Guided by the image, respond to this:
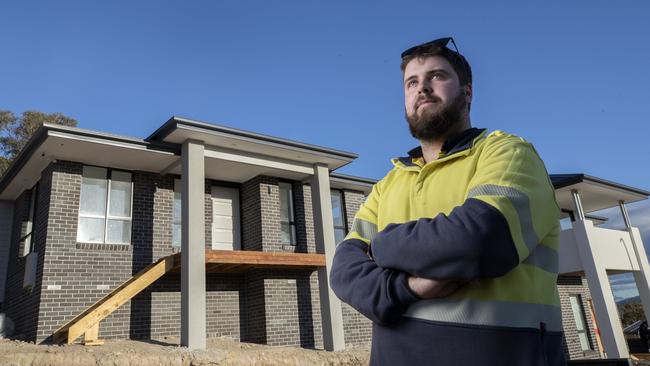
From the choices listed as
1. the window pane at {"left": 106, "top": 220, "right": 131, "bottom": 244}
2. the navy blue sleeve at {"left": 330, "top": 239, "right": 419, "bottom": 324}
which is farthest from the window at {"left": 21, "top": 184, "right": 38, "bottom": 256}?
the navy blue sleeve at {"left": 330, "top": 239, "right": 419, "bottom": 324}

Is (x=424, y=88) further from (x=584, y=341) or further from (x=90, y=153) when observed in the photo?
(x=584, y=341)

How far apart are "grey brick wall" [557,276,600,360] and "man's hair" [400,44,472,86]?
1739 centimetres

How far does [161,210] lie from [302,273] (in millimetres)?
4154

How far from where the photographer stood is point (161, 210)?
1204cm

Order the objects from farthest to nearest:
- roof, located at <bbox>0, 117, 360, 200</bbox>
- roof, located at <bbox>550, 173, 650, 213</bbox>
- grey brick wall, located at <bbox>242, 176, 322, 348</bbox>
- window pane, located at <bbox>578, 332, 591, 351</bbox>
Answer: window pane, located at <bbox>578, 332, 591, 351</bbox>
roof, located at <bbox>550, 173, 650, 213</bbox>
grey brick wall, located at <bbox>242, 176, 322, 348</bbox>
roof, located at <bbox>0, 117, 360, 200</bbox>

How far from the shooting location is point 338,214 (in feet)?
49.5

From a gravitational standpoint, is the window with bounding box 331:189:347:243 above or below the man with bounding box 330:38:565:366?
above

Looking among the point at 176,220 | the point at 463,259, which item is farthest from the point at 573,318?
the point at 463,259

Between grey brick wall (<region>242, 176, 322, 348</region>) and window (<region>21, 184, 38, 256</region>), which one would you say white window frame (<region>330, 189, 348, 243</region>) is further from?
window (<region>21, 184, 38, 256</region>)

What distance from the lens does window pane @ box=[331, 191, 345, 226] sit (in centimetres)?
1500

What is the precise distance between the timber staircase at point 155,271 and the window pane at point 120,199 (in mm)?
1823

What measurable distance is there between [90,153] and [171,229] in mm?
2729

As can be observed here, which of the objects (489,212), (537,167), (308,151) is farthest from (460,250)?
(308,151)

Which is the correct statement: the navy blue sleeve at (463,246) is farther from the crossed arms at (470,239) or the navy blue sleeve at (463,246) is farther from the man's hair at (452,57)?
the man's hair at (452,57)
